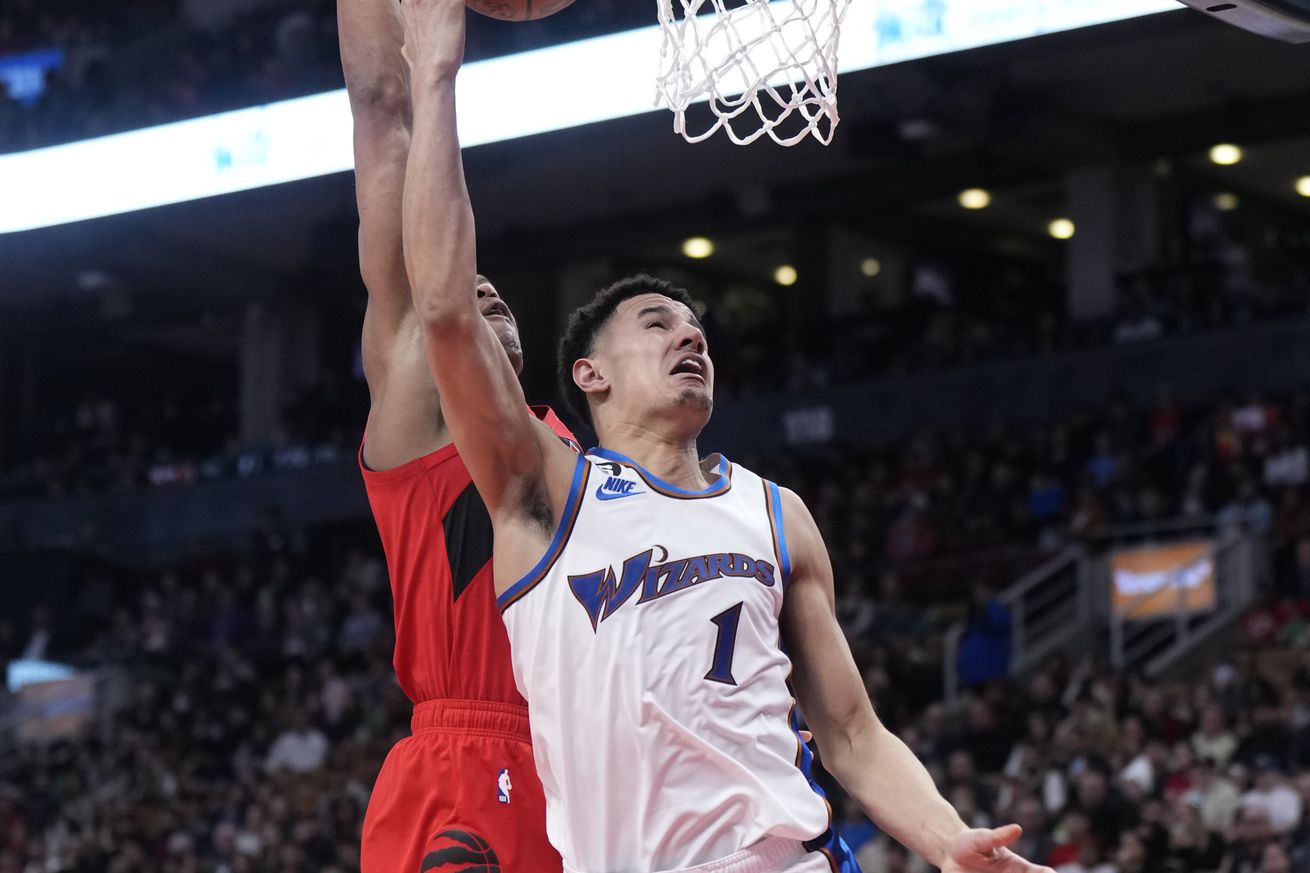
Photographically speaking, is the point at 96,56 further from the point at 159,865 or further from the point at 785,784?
the point at 785,784

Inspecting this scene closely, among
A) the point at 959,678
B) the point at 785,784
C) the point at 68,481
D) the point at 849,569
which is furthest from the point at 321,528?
the point at 785,784

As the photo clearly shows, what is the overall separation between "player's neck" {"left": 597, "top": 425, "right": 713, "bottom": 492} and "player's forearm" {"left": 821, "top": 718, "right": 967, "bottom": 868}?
547mm

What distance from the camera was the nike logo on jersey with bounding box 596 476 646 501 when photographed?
3.24 metres

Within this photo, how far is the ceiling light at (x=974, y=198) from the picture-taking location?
20172 mm

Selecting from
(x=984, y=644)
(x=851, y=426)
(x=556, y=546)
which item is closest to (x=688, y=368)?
(x=556, y=546)

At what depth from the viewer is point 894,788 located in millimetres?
3262

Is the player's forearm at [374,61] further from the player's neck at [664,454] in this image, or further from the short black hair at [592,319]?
the player's neck at [664,454]

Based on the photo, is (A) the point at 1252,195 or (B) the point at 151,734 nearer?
(B) the point at 151,734

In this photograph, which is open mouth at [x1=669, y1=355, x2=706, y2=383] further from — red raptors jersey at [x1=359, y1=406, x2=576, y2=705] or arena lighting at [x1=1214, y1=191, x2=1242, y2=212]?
arena lighting at [x1=1214, y1=191, x2=1242, y2=212]

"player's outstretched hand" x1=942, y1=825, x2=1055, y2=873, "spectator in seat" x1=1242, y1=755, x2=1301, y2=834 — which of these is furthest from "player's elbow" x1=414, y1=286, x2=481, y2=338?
"spectator in seat" x1=1242, y1=755, x2=1301, y2=834

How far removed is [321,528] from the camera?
22.0m

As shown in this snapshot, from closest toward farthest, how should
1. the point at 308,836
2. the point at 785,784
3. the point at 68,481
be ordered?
the point at 785,784
the point at 308,836
the point at 68,481

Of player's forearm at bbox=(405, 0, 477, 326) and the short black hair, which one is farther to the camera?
the short black hair

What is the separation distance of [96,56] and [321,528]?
6.71 meters
